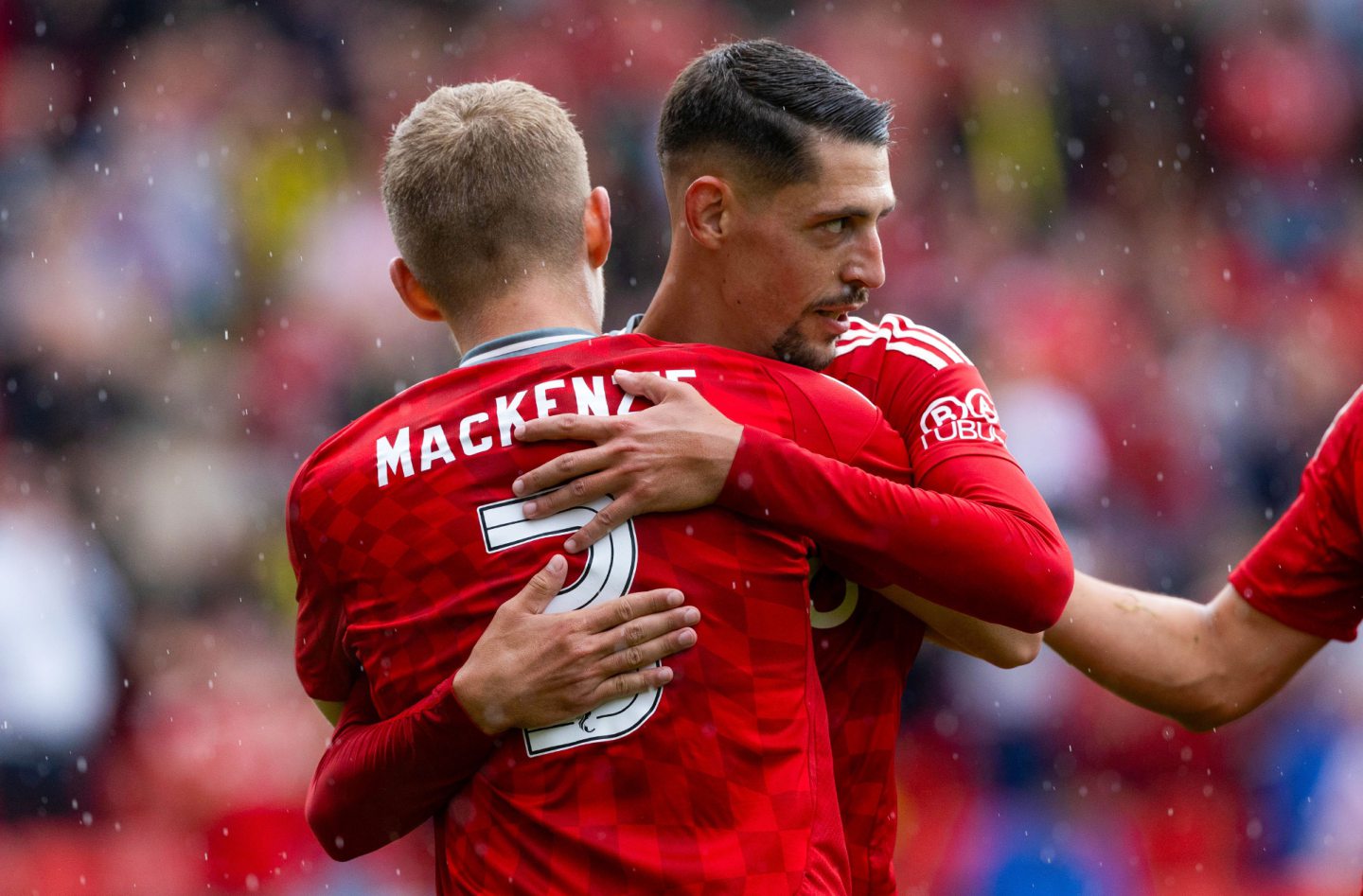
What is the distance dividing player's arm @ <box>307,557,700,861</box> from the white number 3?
0.06 feet

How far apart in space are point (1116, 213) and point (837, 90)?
5907 millimetres

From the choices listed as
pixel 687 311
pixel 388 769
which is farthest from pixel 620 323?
pixel 388 769

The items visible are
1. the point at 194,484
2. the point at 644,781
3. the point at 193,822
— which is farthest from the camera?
the point at 194,484

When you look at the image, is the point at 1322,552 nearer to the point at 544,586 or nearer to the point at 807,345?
the point at 807,345

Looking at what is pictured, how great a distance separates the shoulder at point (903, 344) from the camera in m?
2.52

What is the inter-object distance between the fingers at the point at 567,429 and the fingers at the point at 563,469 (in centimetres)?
2

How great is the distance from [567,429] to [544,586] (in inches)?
8.5

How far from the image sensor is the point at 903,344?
257cm

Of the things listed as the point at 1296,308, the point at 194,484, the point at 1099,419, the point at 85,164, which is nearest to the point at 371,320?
the point at 194,484

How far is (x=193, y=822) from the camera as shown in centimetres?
591

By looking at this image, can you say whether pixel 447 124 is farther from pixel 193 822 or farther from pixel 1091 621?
pixel 193 822

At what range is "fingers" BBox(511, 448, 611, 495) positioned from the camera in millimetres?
2180

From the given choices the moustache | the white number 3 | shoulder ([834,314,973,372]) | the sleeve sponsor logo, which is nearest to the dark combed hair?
the moustache

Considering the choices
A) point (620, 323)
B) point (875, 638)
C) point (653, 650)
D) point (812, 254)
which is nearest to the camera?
point (653, 650)
